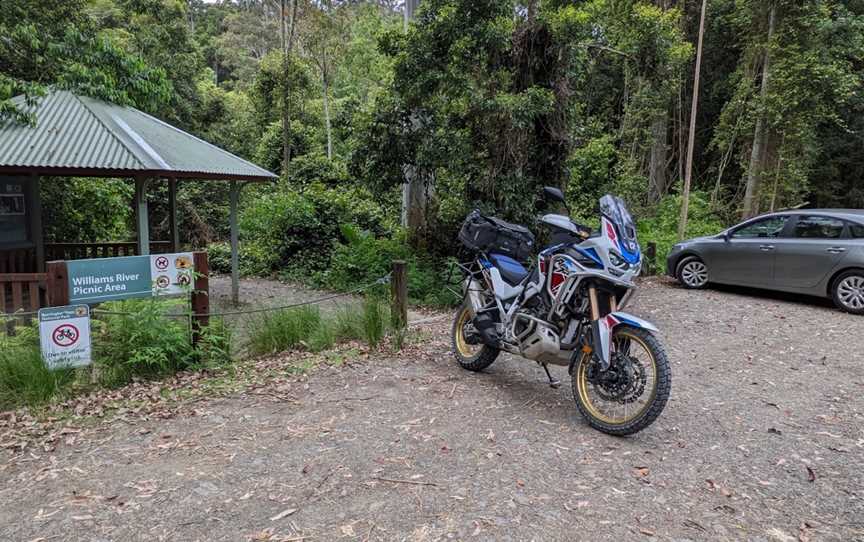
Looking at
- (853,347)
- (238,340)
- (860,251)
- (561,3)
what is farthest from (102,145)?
(860,251)

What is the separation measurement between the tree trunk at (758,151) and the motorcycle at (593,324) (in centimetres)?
1458

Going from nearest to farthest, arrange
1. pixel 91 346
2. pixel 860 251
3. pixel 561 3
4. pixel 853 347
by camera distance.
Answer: pixel 91 346 < pixel 853 347 < pixel 860 251 < pixel 561 3

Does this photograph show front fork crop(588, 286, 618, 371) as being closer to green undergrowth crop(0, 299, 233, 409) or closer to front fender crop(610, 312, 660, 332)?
front fender crop(610, 312, 660, 332)

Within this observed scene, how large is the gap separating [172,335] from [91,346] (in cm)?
62

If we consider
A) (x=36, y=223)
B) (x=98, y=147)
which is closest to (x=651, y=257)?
(x=98, y=147)

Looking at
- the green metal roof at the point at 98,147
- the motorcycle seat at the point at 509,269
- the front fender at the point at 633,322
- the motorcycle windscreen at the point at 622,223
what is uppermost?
the green metal roof at the point at 98,147

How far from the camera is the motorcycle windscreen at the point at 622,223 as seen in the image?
3789 millimetres

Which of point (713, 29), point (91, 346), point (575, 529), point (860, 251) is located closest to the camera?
point (575, 529)

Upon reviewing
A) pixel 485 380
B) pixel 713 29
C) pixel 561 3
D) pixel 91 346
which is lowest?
pixel 485 380

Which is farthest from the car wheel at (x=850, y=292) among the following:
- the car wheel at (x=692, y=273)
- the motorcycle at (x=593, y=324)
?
the motorcycle at (x=593, y=324)

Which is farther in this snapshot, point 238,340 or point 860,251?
point 860,251

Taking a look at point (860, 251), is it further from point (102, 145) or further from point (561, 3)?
point (102, 145)

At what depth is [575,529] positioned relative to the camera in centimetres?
265

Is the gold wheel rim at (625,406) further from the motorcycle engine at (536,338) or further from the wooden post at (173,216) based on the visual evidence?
the wooden post at (173,216)
